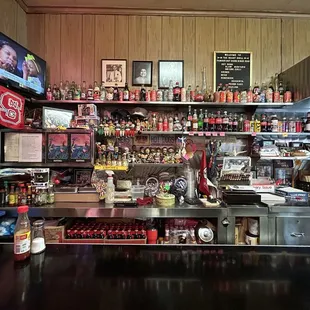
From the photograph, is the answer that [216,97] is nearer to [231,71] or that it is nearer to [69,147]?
[231,71]

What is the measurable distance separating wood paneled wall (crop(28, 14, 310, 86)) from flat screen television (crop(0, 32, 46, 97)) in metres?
0.34

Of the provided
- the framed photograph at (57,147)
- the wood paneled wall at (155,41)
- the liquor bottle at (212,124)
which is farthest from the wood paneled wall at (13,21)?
the liquor bottle at (212,124)

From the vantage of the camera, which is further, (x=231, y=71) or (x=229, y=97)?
(x=231, y=71)

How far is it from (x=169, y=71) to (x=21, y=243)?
232 centimetres

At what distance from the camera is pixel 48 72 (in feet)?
8.72

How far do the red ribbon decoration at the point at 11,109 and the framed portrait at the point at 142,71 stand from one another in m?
1.24

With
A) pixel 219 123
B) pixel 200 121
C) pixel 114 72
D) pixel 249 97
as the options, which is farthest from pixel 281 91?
pixel 114 72

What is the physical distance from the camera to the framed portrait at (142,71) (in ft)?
8.73

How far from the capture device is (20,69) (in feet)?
6.92

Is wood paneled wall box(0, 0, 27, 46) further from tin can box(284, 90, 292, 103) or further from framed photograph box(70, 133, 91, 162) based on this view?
tin can box(284, 90, 292, 103)

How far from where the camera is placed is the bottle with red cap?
940mm

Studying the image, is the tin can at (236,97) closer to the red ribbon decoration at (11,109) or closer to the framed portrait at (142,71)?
the framed portrait at (142,71)

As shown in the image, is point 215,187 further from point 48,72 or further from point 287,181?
point 48,72

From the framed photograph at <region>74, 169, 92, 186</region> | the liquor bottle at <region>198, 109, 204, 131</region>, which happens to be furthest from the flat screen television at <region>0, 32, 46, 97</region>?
the liquor bottle at <region>198, 109, 204, 131</region>
